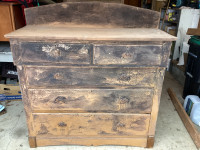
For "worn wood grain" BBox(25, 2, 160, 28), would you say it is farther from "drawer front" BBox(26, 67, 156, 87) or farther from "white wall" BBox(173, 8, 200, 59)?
"white wall" BBox(173, 8, 200, 59)

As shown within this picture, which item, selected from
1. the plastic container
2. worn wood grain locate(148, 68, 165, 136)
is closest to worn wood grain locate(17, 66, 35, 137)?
worn wood grain locate(148, 68, 165, 136)

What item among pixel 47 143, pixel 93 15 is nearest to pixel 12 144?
pixel 47 143

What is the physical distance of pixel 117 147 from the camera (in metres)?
1.71

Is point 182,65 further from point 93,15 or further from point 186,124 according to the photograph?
point 93,15

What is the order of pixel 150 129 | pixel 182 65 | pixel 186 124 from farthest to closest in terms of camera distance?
1. pixel 182 65
2. pixel 186 124
3. pixel 150 129

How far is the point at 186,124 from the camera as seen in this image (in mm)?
1959

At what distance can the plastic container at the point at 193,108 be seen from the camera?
199cm

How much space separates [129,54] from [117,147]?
36.2 inches

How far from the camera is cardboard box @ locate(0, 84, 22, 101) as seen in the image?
2352 mm

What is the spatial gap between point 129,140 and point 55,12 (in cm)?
141

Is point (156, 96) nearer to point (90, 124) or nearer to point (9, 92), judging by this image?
point (90, 124)

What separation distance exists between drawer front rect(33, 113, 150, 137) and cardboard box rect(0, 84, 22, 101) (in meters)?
0.99

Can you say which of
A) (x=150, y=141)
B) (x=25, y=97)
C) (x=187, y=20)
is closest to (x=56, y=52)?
(x=25, y=97)

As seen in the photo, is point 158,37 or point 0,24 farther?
point 0,24
